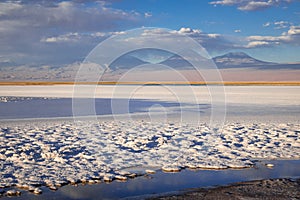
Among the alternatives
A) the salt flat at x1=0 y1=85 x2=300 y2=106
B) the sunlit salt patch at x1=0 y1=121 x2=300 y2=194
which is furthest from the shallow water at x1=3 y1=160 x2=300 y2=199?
the salt flat at x1=0 y1=85 x2=300 y2=106

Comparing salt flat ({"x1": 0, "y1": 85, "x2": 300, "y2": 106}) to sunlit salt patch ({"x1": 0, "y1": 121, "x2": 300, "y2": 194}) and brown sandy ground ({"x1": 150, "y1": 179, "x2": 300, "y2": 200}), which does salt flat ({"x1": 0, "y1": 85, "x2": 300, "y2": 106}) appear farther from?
brown sandy ground ({"x1": 150, "y1": 179, "x2": 300, "y2": 200})

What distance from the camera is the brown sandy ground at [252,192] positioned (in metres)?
5.45

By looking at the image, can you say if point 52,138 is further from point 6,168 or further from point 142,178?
point 142,178

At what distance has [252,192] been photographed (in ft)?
18.6

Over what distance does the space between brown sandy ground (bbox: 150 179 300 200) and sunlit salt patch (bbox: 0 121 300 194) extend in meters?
1.35

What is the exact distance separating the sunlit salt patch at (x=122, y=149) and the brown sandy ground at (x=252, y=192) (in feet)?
4.44

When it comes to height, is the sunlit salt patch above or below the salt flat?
below

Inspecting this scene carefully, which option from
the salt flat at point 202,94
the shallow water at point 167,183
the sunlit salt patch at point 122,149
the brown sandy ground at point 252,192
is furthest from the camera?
the salt flat at point 202,94

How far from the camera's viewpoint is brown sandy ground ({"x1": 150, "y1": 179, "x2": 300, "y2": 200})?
545 cm

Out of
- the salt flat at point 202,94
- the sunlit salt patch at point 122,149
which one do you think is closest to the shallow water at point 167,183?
the sunlit salt patch at point 122,149

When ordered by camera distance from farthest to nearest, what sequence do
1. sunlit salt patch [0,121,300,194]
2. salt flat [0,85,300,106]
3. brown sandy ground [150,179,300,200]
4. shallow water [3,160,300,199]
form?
salt flat [0,85,300,106] < sunlit salt patch [0,121,300,194] < shallow water [3,160,300,199] < brown sandy ground [150,179,300,200]

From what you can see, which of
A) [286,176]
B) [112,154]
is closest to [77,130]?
[112,154]

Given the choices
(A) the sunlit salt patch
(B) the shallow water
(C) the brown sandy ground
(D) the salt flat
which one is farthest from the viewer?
(D) the salt flat

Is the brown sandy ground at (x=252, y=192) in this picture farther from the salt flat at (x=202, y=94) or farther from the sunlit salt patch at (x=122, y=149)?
the salt flat at (x=202, y=94)
